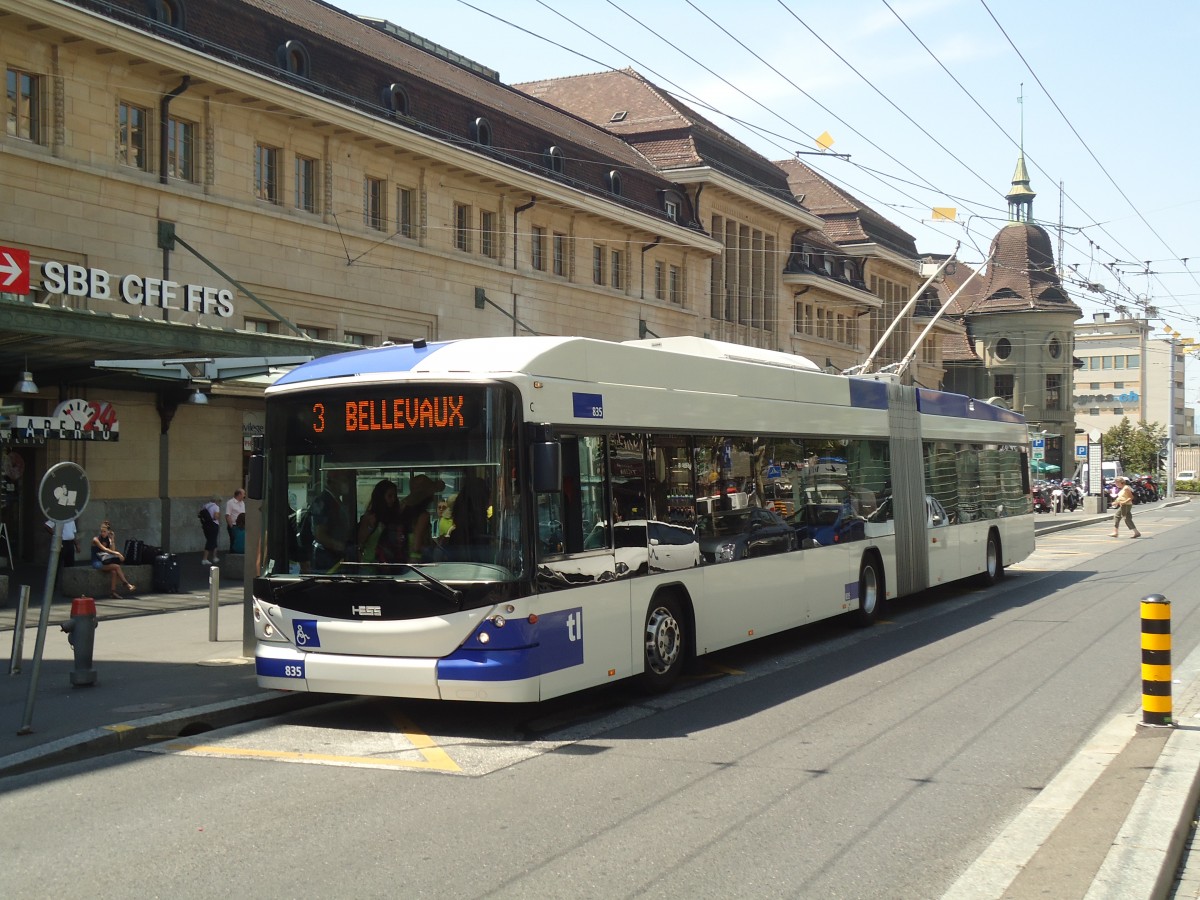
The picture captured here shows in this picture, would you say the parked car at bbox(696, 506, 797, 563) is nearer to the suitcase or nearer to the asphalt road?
the asphalt road

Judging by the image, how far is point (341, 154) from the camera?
29.5 m

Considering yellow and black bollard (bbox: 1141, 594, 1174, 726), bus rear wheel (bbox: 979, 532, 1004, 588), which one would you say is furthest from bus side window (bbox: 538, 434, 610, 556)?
bus rear wheel (bbox: 979, 532, 1004, 588)

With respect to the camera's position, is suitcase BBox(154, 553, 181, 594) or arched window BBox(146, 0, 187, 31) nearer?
suitcase BBox(154, 553, 181, 594)

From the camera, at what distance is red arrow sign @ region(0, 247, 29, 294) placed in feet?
63.1

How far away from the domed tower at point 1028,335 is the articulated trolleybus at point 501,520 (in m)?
79.3

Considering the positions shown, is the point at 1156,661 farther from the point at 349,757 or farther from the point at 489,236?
the point at 489,236

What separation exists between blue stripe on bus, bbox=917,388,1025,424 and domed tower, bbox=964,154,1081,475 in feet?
221

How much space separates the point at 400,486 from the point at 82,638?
152 inches

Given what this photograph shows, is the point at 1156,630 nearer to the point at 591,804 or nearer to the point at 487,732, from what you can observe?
the point at 591,804

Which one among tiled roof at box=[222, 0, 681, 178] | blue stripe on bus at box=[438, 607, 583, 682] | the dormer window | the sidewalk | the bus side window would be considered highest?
tiled roof at box=[222, 0, 681, 178]

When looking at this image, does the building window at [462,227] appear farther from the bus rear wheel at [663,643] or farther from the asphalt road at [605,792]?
the bus rear wheel at [663,643]

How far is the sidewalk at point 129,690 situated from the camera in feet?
29.6

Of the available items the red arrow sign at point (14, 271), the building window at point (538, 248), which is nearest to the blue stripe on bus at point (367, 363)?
the red arrow sign at point (14, 271)

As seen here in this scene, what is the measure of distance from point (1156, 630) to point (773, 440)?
5105 millimetres
